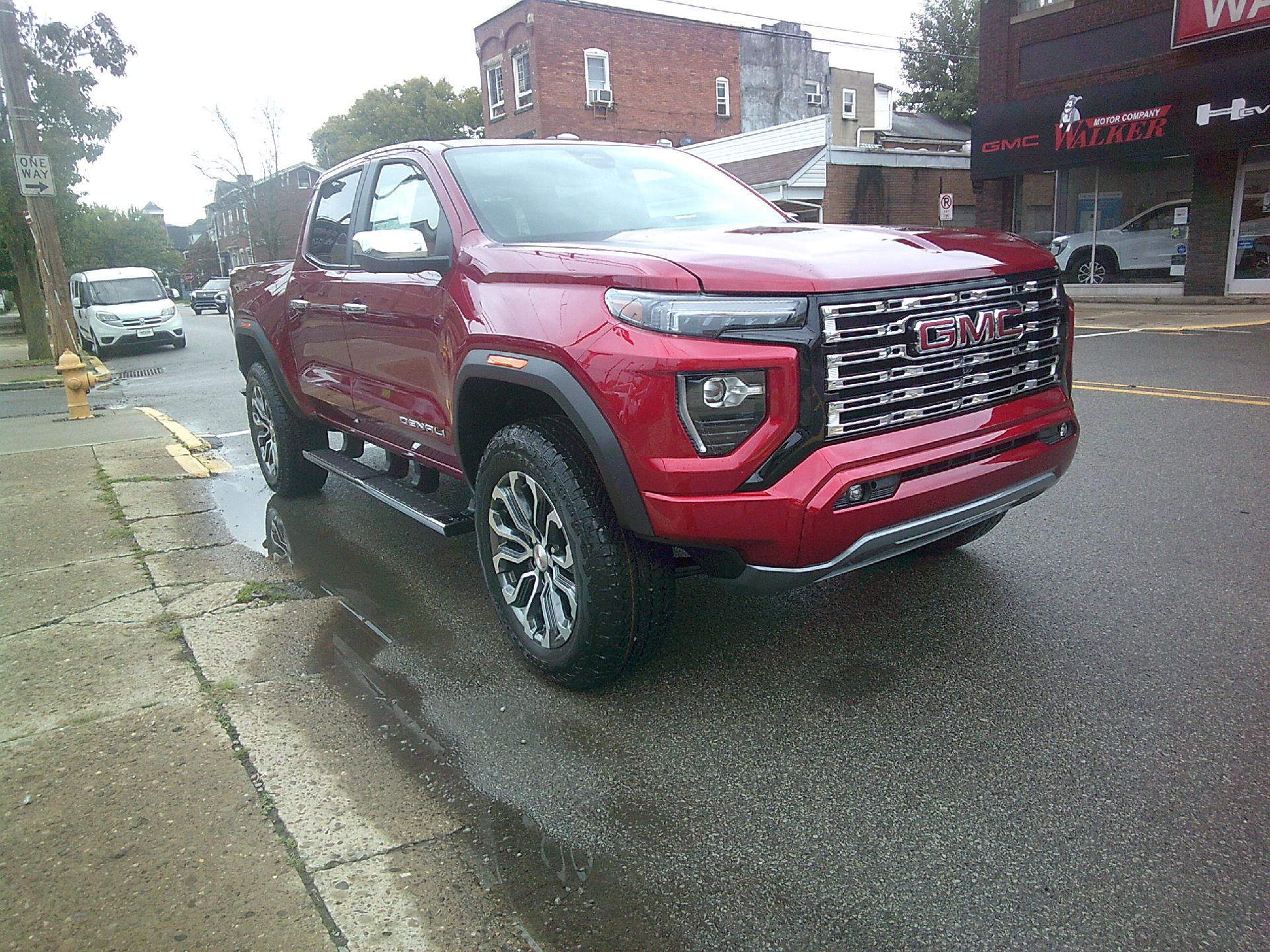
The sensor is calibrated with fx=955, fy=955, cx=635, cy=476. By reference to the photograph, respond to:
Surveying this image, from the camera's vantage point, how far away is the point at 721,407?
2.75m

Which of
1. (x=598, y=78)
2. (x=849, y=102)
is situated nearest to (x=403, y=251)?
(x=598, y=78)

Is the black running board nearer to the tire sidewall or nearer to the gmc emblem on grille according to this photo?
the tire sidewall

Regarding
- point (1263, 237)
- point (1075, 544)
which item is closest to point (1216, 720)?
point (1075, 544)

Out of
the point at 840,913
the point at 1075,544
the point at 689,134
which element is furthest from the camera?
the point at 689,134

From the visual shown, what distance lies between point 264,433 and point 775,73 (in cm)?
3819

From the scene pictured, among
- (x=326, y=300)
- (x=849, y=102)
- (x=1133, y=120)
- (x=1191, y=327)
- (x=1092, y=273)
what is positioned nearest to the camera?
(x=326, y=300)

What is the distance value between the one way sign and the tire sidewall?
12.2 m

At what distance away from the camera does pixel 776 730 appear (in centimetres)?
309

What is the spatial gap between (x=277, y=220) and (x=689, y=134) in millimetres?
20386

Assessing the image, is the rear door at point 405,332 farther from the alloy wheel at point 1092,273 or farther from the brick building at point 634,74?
the brick building at point 634,74

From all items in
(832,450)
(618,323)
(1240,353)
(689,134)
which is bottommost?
(1240,353)

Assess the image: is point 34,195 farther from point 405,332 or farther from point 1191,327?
point 1191,327

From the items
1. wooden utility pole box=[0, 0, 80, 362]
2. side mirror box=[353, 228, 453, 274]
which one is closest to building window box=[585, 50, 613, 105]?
wooden utility pole box=[0, 0, 80, 362]

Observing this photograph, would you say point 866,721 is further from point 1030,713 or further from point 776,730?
point 1030,713
